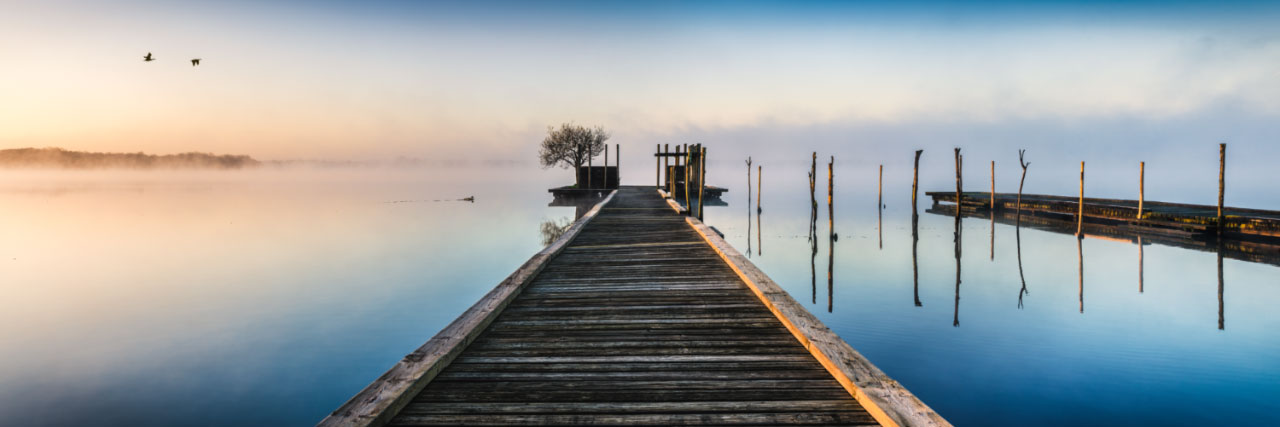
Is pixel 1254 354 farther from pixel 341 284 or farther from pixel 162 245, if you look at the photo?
pixel 162 245

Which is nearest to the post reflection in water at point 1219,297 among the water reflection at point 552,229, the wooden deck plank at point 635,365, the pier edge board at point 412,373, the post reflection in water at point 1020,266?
the post reflection in water at point 1020,266

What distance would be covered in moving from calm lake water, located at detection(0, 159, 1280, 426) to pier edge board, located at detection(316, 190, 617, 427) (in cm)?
466

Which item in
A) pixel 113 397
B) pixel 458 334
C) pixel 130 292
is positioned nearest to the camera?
pixel 458 334

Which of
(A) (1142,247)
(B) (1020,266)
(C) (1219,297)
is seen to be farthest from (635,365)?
(A) (1142,247)

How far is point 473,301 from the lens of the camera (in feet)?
50.5

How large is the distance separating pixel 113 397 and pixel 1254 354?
1829 cm

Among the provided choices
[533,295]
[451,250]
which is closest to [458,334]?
[533,295]

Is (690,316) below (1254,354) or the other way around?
the other way around

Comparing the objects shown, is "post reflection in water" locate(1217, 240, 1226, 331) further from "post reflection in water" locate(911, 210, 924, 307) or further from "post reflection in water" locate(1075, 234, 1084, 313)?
"post reflection in water" locate(911, 210, 924, 307)

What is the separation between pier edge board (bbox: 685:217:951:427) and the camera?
10.9ft

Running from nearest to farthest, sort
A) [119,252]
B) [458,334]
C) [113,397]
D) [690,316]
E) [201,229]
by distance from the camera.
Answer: [458,334] < [690,316] < [113,397] < [119,252] < [201,229]

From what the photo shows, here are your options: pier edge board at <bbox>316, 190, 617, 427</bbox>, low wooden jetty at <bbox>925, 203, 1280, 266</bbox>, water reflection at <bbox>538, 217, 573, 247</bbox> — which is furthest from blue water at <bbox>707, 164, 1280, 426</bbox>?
water reflection at <bbox>538, 217, 573, 247</bbox>

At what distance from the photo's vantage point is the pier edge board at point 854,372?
3318 millimetres

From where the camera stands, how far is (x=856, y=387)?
3.70 meters
